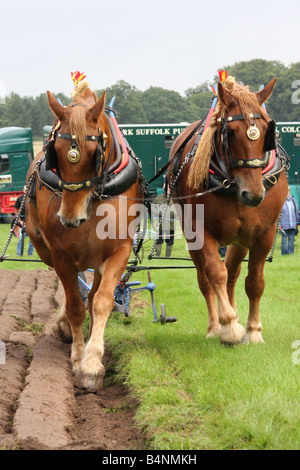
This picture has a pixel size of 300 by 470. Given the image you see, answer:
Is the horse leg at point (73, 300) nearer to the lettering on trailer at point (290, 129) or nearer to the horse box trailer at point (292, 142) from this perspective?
the horse box trailer at point (292, 142)

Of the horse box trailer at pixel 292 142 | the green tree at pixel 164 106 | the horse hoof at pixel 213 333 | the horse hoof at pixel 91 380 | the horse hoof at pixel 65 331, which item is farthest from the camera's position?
the green tree at pixel 164 106

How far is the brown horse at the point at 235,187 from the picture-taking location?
5.01 metres

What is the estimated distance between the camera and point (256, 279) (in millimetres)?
5938

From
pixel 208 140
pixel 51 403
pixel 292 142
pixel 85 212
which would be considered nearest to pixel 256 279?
pixel 208 140

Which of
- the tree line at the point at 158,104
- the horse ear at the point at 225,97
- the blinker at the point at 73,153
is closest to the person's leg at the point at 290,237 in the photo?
the horse ear at the point at 225,97

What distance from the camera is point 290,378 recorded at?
4.29 meters

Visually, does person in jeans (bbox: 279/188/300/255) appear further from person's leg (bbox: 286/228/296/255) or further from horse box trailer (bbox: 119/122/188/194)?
horse box trailer (bbox: 119/122/188/194)

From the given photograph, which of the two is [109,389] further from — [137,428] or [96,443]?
[96,443]

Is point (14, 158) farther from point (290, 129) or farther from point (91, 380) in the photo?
point (91, 380)

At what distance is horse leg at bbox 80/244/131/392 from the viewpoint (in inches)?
188

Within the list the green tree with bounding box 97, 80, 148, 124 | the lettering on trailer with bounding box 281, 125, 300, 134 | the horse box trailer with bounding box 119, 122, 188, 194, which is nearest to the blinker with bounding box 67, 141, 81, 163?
the horse box trailer with bounding box 119, 122, 188, 194

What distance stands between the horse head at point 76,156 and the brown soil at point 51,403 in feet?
3.93

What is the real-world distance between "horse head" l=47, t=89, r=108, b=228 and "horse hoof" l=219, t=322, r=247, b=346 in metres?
1.49

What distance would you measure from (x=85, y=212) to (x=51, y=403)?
51.5 inches
